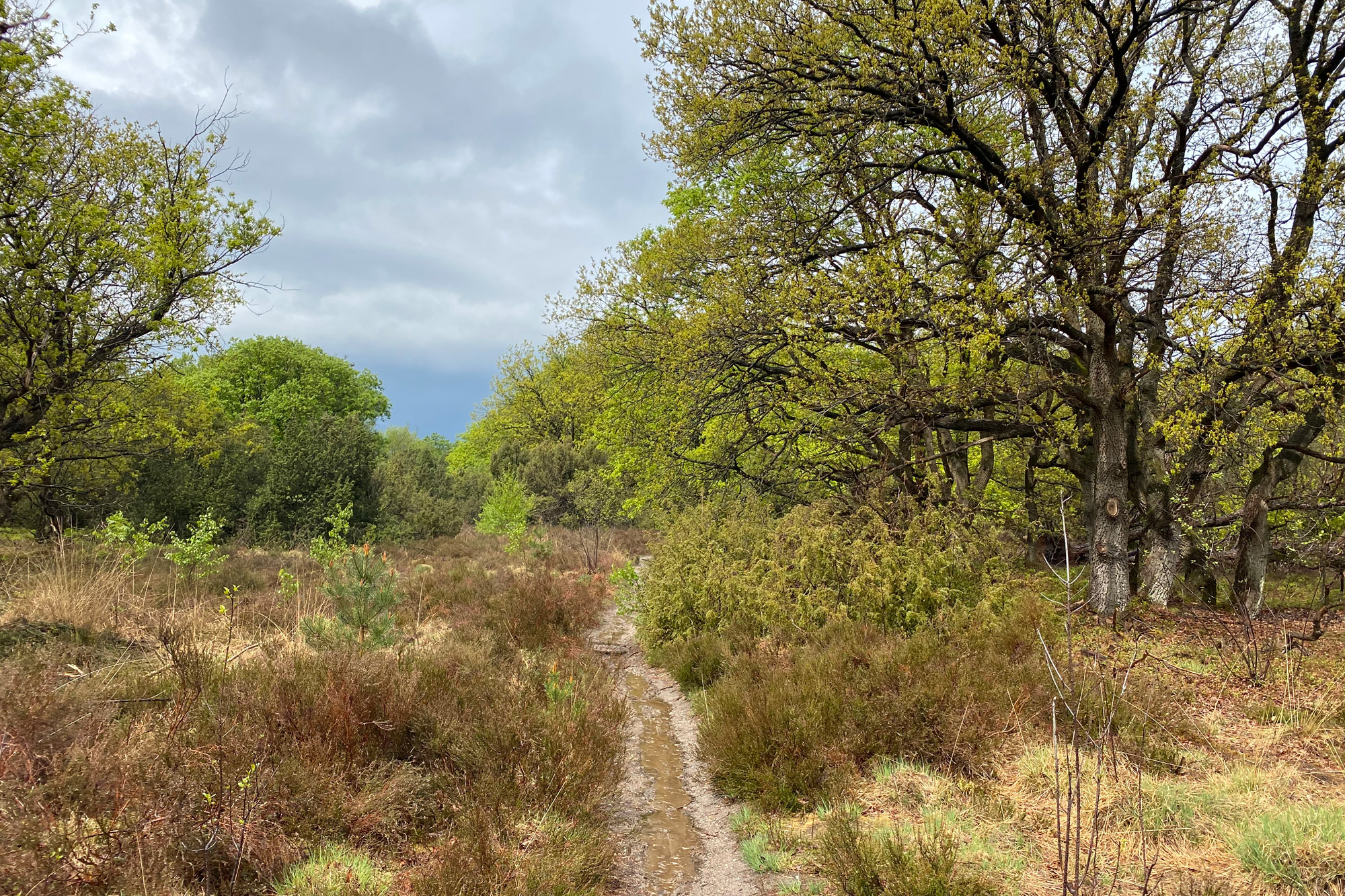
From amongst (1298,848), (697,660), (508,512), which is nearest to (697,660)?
(697,660)

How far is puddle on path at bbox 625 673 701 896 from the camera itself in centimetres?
432

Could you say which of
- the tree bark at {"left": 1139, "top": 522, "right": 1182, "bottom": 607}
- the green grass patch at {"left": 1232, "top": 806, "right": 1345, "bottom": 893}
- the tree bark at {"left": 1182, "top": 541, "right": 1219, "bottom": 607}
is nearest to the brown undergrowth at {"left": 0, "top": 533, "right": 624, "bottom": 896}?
the green grass patch at {"left": 1232, "top": 806, "right": 1345, "bottom": 893}

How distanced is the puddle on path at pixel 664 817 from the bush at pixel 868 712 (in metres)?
0.42

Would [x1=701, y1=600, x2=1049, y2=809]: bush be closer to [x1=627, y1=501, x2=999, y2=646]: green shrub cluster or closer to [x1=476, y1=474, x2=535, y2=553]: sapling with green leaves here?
[x1=627, y1=501, x2=999, y2=646]: green shrub cluster

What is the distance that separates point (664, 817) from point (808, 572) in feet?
13.9

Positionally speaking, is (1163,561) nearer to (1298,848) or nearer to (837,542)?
(837,542)

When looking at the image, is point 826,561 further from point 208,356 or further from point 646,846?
point 208,356

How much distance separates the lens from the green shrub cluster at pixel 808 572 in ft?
25.2

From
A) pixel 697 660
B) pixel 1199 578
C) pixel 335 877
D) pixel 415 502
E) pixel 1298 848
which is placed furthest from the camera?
pixel 415 502

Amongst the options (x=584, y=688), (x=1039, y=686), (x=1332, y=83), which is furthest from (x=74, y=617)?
(x=1332, y=83)

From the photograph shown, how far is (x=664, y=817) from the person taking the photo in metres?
5.21

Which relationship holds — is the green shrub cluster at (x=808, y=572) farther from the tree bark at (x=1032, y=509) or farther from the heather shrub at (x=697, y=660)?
the tree bark at (x=1032, y=509)

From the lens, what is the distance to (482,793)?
14.5ft

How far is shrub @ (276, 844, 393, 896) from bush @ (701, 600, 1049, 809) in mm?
2802
